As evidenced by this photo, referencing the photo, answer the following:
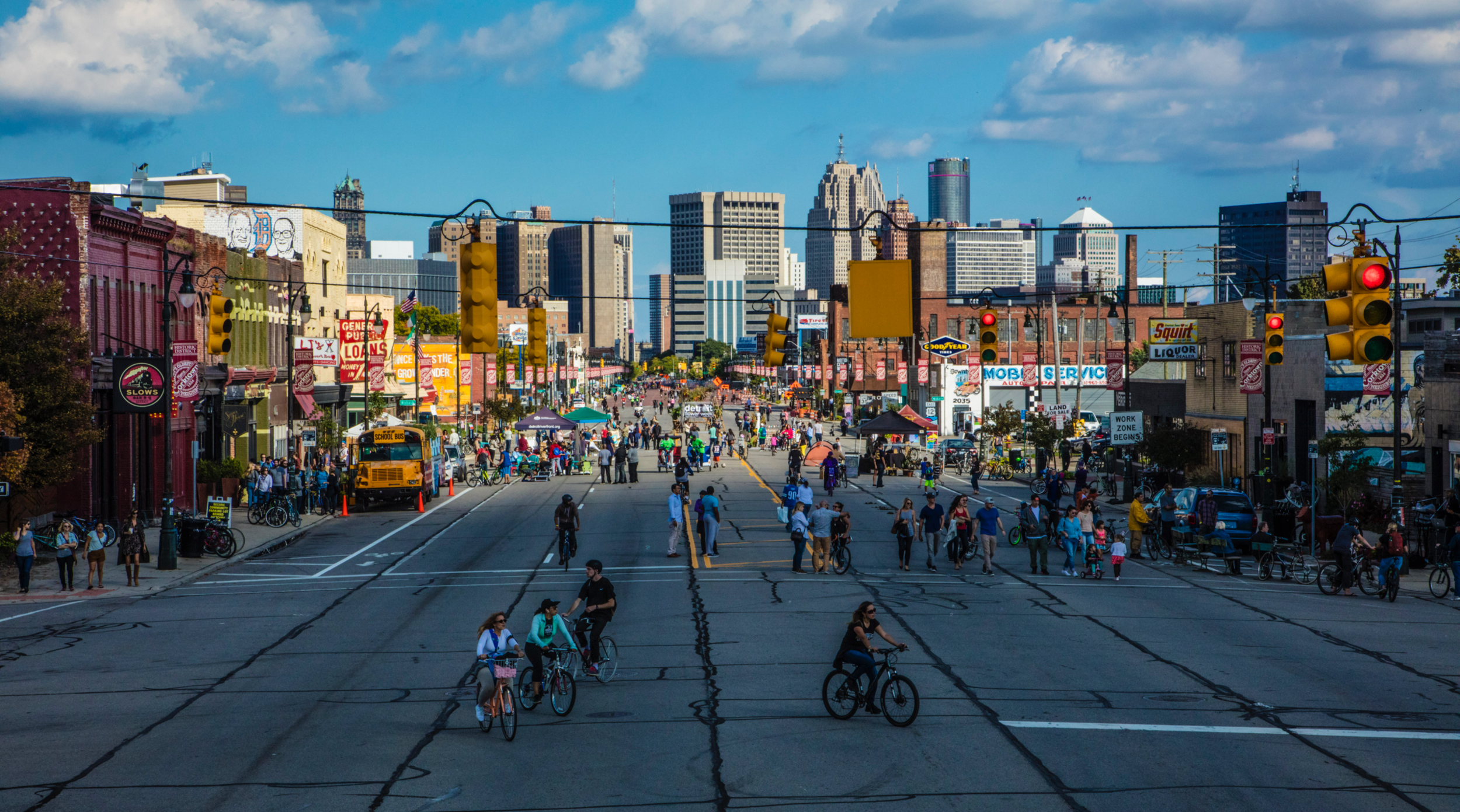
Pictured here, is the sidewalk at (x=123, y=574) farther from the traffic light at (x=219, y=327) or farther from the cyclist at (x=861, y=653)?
the cyclist at (x=861, y=653)

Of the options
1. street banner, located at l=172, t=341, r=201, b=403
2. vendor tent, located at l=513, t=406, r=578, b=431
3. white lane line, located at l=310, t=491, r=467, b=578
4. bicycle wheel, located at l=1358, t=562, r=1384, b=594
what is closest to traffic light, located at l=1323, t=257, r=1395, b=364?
bicycle wheel, located at l=1358, t=562, r=1384, b=594

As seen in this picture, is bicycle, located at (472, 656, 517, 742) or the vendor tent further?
the vendor tent

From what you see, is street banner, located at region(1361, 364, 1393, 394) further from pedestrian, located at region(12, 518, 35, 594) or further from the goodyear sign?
the goodyear sign

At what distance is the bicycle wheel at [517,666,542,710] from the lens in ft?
50.2

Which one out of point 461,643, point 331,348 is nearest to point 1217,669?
point 461,643

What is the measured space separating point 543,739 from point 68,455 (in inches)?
859

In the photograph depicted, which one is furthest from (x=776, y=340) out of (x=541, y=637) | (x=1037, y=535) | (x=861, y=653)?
(x=861, y=653)

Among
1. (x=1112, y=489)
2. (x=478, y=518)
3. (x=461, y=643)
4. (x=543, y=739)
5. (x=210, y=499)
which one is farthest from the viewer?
(x=1112, y=489)

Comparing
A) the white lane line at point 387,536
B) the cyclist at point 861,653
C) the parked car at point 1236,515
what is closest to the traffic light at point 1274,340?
the parked car at point 1236,515

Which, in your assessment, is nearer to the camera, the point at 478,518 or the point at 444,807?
the point at 444,807

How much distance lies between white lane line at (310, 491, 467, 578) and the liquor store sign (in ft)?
20.8

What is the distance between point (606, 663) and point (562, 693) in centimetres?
225

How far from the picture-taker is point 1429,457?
35.6m

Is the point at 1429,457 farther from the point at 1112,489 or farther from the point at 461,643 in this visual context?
the point at 461,643
